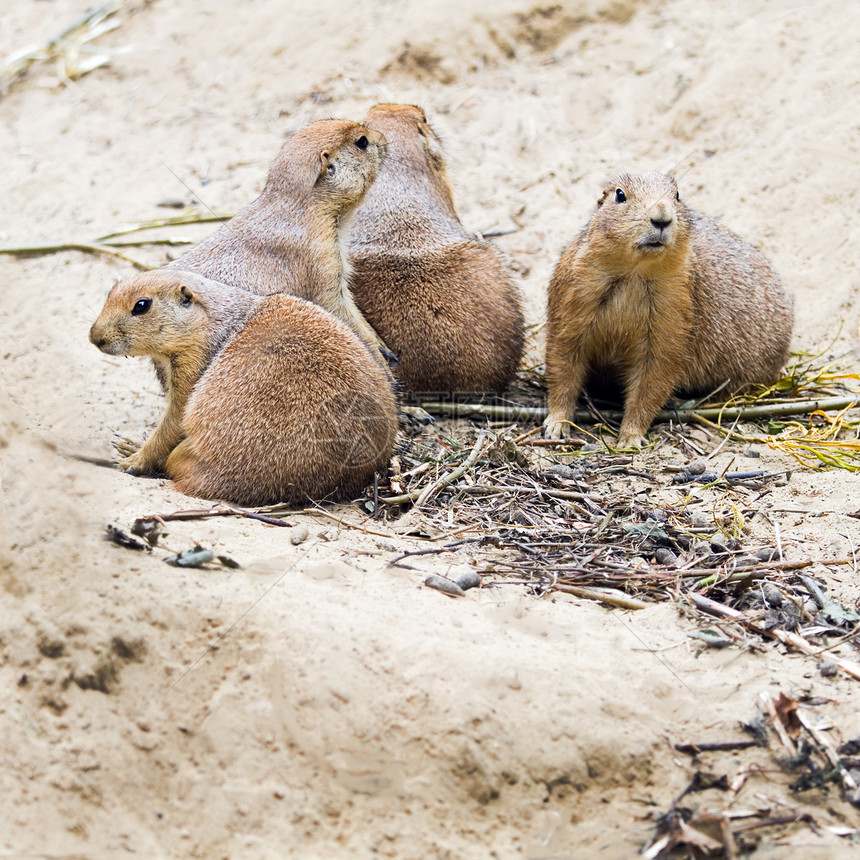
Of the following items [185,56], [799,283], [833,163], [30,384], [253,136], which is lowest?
[799,283]

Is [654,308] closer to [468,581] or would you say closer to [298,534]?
[468,581]

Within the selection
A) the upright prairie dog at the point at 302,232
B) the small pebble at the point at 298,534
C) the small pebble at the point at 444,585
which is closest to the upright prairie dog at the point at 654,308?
the upright prairie dog at the point at 302,232

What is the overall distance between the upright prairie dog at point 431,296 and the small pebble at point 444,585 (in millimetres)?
2526

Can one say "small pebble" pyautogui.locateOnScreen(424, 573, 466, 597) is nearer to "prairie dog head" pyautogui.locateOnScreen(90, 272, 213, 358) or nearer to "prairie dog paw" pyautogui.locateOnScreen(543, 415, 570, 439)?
"prairie dog head" pyautogui.locateOnScreen(90, 272, 213, 358)

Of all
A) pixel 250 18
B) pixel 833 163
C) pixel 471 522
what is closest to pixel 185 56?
pixel 250 18

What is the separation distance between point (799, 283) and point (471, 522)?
4.00 metres

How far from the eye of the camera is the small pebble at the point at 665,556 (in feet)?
14.6

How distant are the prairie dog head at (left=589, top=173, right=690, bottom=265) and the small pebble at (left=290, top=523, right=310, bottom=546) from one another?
248cm

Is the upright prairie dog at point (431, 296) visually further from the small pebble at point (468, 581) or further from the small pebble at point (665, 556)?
the small pebble at point (468, 581)

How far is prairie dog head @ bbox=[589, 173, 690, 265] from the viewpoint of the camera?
5.34m

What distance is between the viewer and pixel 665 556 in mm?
4469

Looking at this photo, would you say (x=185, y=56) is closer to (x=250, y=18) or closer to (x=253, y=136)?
(x=250, y=18)

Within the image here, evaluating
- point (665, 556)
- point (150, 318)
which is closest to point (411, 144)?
point (150, 318)

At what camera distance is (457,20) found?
372 inches
